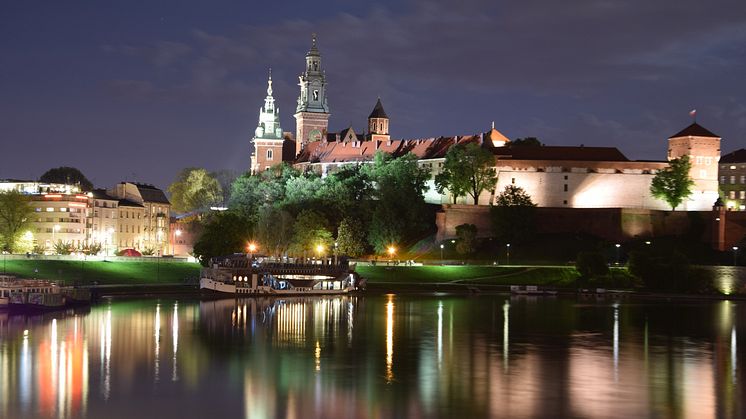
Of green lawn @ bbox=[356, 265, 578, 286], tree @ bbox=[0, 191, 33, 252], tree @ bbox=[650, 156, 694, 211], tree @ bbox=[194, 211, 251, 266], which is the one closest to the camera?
tree @ bbox=[194, 211, 251, 266]

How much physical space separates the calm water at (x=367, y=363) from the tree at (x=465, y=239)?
30378 mm

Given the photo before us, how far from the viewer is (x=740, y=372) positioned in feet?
136

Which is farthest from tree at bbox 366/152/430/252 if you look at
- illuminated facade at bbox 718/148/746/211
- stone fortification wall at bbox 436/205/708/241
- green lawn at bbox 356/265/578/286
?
illuminated facade at bbox 718/148/746/211

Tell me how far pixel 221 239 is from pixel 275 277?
9210 mm

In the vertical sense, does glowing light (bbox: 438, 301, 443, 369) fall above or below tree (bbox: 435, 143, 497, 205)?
below

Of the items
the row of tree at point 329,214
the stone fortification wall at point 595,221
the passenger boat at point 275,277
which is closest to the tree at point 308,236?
the row of tree at point 329,214

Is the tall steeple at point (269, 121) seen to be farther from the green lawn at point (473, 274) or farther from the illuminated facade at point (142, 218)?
the green lawn at point (473, 274)

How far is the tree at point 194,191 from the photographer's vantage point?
145250mm

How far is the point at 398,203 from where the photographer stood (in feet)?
339

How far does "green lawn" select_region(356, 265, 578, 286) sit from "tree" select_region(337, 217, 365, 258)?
23.6ft

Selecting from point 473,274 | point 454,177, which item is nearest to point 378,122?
point 454,177

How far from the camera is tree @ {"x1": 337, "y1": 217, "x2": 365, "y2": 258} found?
97.9 meters

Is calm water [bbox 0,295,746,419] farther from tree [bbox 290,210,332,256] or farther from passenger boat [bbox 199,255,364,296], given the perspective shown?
tree [bbox 290,210,332,256]

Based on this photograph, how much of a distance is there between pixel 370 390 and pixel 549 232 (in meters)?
67.3
